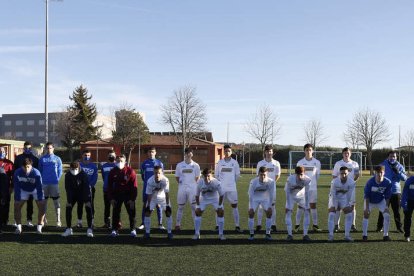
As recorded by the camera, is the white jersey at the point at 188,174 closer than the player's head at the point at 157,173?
No

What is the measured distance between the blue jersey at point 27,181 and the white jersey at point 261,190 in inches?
196

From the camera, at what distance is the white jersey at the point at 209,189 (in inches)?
405

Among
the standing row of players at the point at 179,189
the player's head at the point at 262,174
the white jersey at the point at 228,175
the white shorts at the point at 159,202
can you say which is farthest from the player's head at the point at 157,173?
the player's head at the point at 262,174

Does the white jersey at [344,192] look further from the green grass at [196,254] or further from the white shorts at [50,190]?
the white shorts at [50,190]

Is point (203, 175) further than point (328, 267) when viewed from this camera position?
Yes

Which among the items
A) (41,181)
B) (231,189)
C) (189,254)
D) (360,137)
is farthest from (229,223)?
(360,137)

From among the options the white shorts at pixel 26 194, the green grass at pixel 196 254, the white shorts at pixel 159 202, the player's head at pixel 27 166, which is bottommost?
the green grass at pixel 196 254

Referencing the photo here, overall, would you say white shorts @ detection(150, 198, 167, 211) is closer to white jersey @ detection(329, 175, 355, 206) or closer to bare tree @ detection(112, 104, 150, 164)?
white jersey @ detection(329, 175, 355, 206)

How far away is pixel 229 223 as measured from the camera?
12672 millimetres

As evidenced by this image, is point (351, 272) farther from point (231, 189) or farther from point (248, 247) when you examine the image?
point (231, 189)

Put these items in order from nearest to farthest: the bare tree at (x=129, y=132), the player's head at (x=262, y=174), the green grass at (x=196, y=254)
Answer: the green grass at (x=196, y=254)
the player's head at (x=262, y=174)
the bare tree at (x=129, y=132)

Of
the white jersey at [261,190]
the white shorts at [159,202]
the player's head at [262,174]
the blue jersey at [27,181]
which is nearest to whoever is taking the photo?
the player's head at [262,174]

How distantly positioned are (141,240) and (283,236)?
3.26 m

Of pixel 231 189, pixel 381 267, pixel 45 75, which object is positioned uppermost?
pixel 45 75
